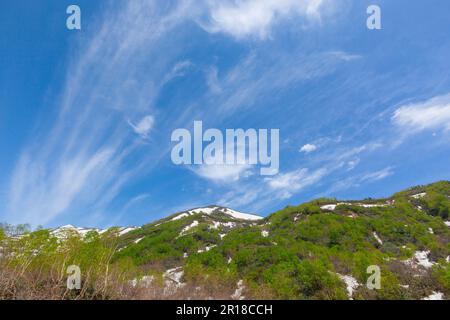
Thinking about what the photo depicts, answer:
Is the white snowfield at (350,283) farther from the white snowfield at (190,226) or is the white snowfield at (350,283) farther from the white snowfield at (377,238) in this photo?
the white snowfield at (190,226)

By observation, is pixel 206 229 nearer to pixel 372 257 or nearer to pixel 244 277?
pixel 244 277

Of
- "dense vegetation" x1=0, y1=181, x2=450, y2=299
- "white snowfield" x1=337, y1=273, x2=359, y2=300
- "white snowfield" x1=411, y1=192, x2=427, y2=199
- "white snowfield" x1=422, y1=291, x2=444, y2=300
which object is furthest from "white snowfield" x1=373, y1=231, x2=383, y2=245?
A: "white snowfield" x1=411, y1=192, x2=427, y2=199

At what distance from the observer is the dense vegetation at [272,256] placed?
36.9ft

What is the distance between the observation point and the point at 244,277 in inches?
860

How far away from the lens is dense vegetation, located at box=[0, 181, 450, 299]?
11.3 m

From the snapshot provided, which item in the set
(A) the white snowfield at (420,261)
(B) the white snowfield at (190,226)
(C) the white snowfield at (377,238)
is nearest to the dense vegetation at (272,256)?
(C) the white snowfield at (377,238)

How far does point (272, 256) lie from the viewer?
24344 mm

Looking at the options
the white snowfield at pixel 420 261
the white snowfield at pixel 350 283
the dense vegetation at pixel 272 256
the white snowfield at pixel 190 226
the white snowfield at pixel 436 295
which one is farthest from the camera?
the white snowfield at pixel 190 226

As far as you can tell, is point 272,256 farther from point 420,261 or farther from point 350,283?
point 420,261

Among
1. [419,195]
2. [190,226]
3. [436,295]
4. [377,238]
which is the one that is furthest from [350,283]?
[419,195]

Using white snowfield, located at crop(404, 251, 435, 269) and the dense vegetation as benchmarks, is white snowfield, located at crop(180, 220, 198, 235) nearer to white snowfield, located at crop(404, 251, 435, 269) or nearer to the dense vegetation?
the dense vegetation

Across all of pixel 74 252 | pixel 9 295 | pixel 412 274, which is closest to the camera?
pixel 9 295
